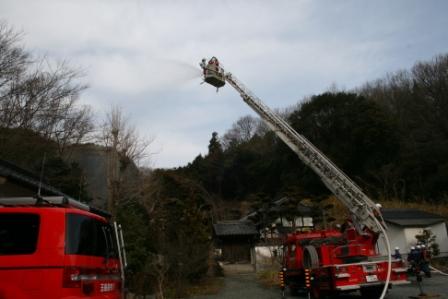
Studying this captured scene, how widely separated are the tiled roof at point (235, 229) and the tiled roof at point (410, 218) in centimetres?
1166

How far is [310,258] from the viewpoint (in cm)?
1442

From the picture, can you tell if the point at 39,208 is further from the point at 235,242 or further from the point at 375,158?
the point at 375,158

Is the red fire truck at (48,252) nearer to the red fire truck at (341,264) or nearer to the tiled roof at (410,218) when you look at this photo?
the red fire truck at (341,264)

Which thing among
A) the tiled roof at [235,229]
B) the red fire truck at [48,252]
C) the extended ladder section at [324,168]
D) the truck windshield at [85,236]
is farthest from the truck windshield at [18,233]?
the tiled roof at [235,229]

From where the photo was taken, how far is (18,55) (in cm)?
1568

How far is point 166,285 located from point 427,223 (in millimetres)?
18561

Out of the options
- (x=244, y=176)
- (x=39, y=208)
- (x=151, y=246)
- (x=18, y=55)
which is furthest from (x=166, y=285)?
(x=244, y=176)

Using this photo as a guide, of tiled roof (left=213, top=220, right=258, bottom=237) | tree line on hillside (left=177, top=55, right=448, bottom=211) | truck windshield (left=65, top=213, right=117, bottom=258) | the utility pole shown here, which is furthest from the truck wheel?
tiled roof (left=213, top=220, right=258, bottom=237)

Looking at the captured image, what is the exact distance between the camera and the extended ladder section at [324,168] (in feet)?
47.0

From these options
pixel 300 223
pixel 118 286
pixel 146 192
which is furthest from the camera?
pixel 300 223

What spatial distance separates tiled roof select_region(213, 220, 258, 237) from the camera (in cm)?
3684

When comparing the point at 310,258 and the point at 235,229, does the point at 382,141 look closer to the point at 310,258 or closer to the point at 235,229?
the point at 235,229

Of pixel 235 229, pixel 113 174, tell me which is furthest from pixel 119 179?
pixel 235 229

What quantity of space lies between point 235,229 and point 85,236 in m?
32.6
